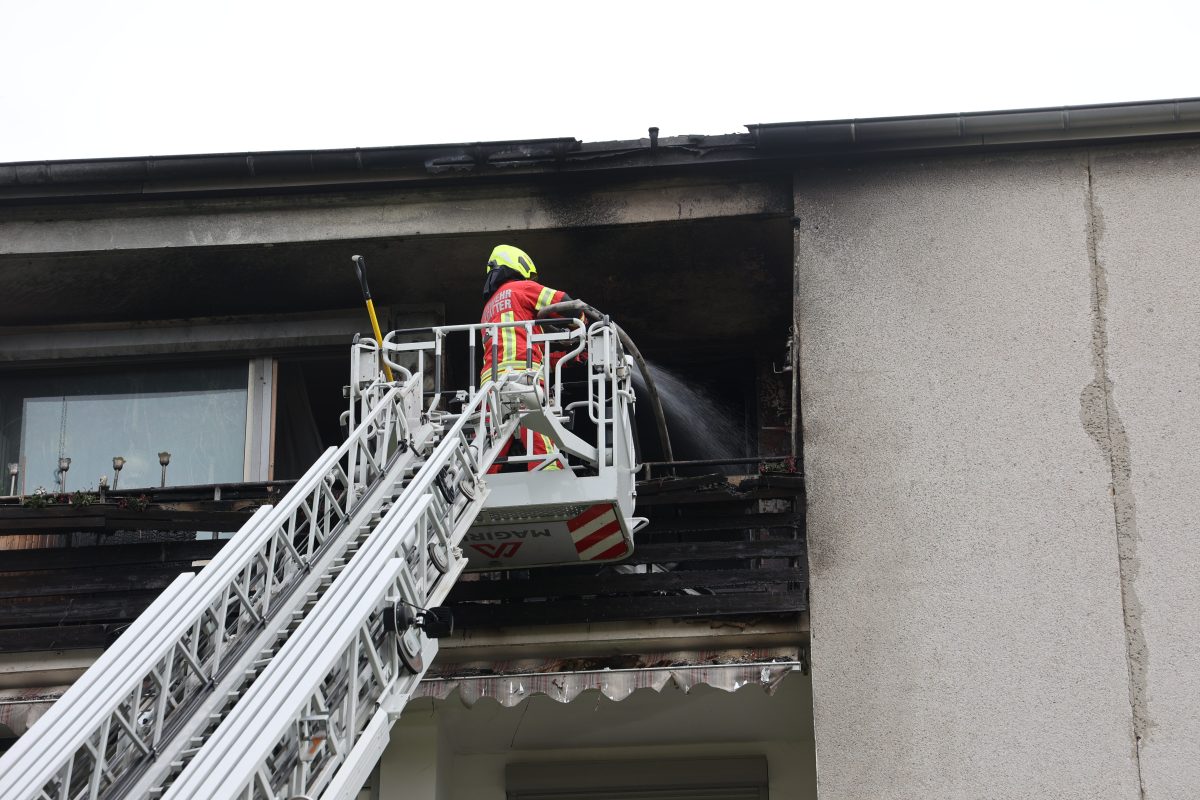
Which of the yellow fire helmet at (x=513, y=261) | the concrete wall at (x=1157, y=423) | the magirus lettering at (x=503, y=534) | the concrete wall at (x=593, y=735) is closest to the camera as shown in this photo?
the concrete wall at (x=1157, y=423)

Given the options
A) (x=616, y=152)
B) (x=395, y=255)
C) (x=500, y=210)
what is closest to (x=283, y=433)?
(x=395, y=255)

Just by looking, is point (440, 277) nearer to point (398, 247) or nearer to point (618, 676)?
point (398, 247)

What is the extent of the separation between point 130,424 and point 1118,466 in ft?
23.8

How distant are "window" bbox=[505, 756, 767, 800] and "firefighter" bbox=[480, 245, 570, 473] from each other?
2442mm

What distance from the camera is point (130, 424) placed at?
38.2 ft

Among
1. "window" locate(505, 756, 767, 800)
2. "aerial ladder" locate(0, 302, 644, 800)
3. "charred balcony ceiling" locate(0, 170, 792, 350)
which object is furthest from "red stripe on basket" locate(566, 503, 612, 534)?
"charred balcony ceiling" locate(0, 170, 792, 350)

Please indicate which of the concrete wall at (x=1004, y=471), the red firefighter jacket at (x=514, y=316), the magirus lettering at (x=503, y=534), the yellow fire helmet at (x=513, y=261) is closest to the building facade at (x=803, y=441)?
the concrete wall at (x=1004, y=471)

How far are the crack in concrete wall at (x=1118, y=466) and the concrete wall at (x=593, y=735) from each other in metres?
2.05

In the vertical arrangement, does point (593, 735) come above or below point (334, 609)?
below

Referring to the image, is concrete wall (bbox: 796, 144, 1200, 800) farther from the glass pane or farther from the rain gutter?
the glass pane

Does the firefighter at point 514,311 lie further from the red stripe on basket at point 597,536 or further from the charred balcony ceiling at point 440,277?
the charred balcony ceiling at point 440,277

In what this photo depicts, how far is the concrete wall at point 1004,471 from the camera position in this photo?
28.3ft

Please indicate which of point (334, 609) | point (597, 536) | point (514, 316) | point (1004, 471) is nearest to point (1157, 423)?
point (1004, 471)

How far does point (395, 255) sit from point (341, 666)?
5.46 meters
